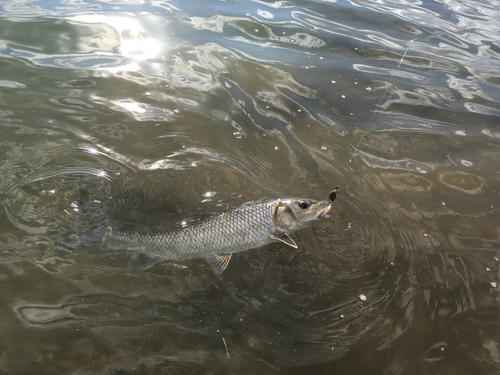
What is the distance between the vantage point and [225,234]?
3389mm

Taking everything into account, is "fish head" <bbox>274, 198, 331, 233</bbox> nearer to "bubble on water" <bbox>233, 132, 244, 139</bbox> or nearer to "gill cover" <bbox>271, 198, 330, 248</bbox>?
"gill cover" <bbox>271, 198, 330, 248</bbox>

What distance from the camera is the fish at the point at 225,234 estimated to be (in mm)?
3344

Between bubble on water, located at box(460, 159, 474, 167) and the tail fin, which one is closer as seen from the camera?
the tail fin

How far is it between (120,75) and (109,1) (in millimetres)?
3785

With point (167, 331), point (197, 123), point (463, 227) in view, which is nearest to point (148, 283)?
point (167, 331)

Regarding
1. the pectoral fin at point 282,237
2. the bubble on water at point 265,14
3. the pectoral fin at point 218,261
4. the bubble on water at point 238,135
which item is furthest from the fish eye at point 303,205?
the bubble on water at point 265,14

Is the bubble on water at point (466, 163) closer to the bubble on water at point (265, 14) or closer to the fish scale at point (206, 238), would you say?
the fish scale at point (206, 238)

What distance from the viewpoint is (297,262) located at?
3660mm

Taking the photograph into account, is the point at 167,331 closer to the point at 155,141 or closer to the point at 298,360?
the point at 298,360

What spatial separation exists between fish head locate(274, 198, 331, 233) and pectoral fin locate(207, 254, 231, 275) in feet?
2.05

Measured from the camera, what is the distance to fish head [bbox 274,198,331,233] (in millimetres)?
3565

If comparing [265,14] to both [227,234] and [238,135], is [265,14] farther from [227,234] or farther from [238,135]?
[227,234]

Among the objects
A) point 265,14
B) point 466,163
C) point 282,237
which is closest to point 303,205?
point 282,237

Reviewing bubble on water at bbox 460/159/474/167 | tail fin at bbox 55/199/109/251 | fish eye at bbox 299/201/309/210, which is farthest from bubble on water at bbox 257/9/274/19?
tail fin at bbox 55/199/109/251
